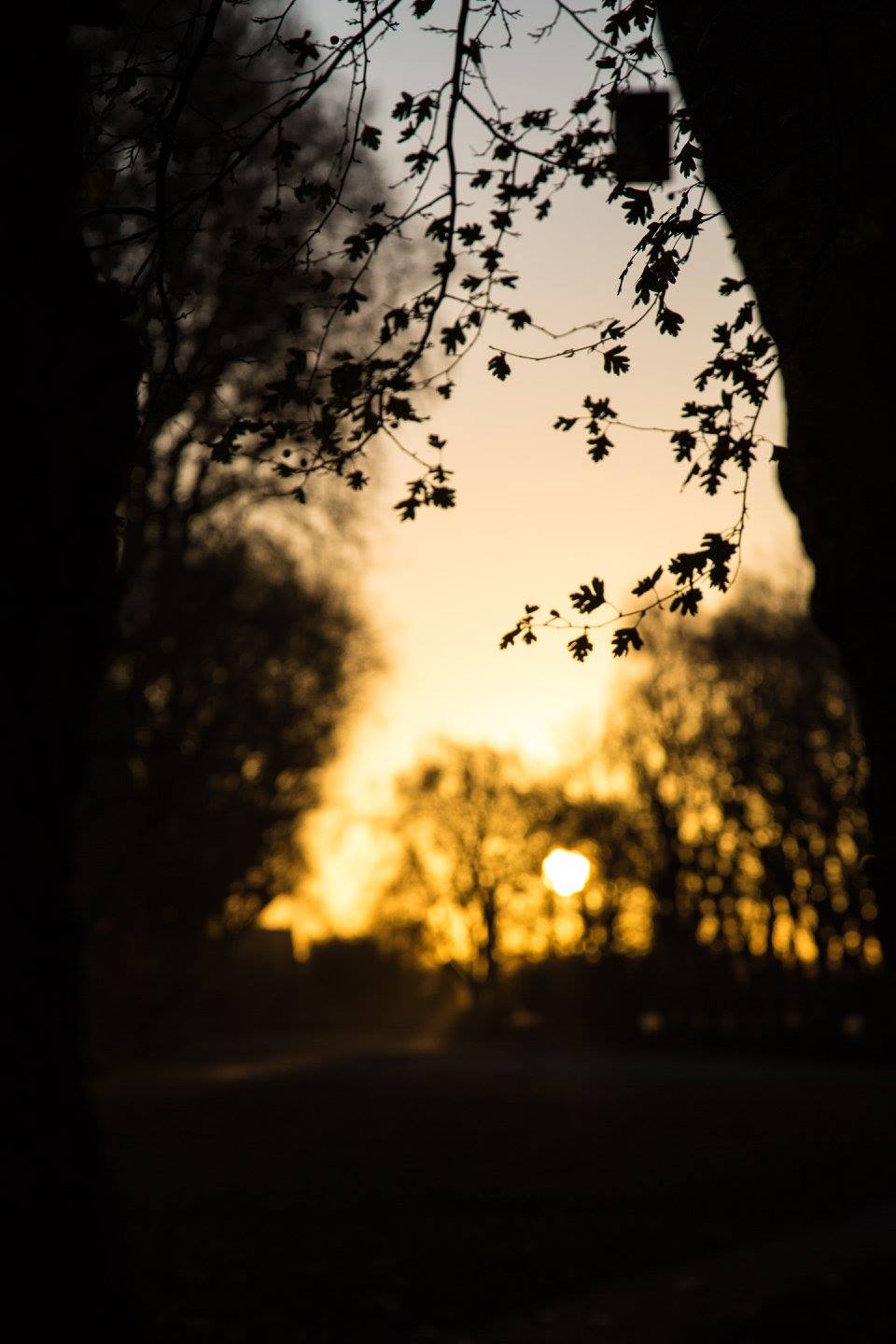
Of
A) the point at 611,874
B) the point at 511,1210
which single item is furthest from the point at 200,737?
the point at 611,874

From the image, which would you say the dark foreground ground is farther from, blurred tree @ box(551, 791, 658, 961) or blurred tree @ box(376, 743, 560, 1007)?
blurred tree @ box(376, 743, 560, 1007)

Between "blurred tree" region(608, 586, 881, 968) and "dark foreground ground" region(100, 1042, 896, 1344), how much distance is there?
9.91 metres

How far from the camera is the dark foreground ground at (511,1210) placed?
8.45 metres

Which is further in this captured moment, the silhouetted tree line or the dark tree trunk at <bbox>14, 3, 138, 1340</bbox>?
the silhouetted tree line

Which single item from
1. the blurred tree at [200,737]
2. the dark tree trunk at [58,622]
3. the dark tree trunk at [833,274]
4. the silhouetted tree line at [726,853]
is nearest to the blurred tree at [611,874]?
the silhouetted tree line at [726,853]

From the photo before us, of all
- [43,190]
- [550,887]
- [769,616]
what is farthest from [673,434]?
[550,887]

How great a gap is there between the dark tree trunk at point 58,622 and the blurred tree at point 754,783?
28.1 m

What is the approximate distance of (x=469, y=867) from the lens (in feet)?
177

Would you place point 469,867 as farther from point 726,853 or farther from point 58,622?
point 58,622

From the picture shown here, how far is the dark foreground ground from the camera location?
8.45 m

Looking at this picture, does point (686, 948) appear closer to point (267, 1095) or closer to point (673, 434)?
point (267, 1095)

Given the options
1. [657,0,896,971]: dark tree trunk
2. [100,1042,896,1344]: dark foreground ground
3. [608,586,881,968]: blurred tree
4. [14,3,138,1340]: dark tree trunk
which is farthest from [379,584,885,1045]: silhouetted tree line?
[14,3,138,1340]: dark tree trunk

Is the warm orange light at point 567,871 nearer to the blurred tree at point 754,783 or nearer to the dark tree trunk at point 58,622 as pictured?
the blurred tree at point 754,783

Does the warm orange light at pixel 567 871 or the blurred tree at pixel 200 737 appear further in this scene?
the warm orange light at pixel 567 871
